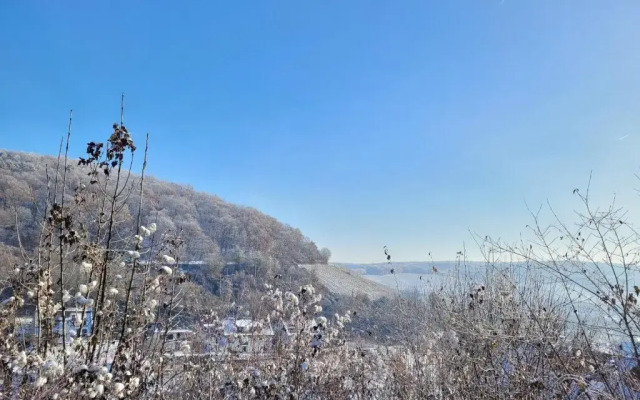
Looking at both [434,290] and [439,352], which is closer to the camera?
[439,352]

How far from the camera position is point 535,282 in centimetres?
601

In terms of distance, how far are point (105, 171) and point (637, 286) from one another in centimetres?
515

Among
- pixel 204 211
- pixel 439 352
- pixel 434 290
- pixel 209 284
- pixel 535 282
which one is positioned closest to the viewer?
pixel 535 282

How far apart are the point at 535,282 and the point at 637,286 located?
80.5 inches

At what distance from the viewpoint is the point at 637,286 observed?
13.1 ft

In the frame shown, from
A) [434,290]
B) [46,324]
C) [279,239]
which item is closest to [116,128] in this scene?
[46,324]

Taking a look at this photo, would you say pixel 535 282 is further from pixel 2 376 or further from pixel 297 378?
pixel 2 376

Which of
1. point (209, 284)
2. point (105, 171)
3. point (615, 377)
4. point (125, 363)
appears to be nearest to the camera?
point (105, 171)

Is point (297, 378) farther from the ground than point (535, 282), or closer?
closer

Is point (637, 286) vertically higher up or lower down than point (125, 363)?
higher up

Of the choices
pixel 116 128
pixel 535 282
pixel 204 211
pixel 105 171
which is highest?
pixel 204 211

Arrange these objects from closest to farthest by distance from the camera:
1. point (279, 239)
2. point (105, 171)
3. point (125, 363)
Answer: point (105, 171), point (125, 363), point (279, 239)

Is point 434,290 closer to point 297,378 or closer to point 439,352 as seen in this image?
point 439,352

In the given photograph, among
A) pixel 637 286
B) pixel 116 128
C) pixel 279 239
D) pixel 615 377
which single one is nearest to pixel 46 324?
pixel 116 128
